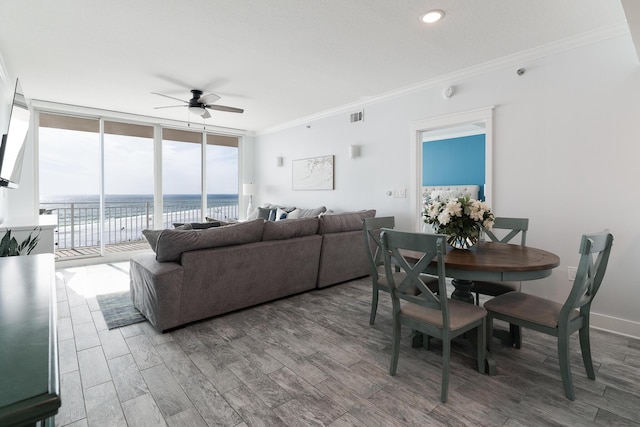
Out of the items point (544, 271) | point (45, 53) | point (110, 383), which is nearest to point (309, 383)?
point (110, 383)

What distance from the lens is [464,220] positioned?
2.40 meters

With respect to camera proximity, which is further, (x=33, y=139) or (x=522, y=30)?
(x=33, y=139)

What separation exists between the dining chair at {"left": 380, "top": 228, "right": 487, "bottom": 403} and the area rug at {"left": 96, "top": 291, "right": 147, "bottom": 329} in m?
2.44

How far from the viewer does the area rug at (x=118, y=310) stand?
2967 millimetres

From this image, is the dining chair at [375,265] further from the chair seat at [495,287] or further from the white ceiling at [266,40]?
the white ceiling at [266,40]

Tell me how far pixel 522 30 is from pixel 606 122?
3.70 ft

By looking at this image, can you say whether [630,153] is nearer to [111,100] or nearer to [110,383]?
[110,383]

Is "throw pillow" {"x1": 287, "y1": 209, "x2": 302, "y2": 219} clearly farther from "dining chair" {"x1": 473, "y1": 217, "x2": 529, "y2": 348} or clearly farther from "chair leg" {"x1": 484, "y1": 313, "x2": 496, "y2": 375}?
"chair leg" {"x1": 484, "y1": 313, "x2": 496, "y2": 375}

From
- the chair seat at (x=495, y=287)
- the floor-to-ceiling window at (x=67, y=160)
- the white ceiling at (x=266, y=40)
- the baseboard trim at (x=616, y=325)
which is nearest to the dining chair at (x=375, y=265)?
the chair seat at (x=495, y=287)

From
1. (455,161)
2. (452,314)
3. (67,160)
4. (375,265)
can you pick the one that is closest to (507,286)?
(452,314)

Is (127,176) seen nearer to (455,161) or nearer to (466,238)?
(466,238)

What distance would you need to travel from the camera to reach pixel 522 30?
9.28 ft

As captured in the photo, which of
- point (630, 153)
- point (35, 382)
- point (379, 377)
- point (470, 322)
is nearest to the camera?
point (35, 382)

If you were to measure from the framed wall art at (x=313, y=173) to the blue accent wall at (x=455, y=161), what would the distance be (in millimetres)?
2706
